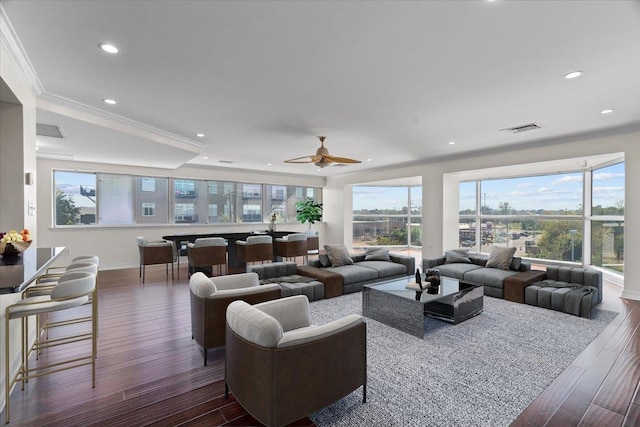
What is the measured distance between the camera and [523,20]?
6.52 ft

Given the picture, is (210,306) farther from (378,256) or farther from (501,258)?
(501,258)

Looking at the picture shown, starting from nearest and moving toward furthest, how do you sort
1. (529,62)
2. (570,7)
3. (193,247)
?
(570,7) < (529,62) < (193,247)

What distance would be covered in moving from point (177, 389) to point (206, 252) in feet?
12.3

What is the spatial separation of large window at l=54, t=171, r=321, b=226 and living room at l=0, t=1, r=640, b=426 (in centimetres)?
25

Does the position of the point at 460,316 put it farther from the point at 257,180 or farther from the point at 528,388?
the point at 257,180

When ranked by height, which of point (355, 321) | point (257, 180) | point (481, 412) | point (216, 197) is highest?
point (257, 180)

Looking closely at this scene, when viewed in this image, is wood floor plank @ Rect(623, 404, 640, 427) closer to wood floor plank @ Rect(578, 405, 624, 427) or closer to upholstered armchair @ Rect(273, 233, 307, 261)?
wood floor plank @ Rect(578, 405, 624, 427)

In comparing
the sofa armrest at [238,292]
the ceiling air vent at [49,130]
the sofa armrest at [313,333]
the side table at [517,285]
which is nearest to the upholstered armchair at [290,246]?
the sofa armrest at [238,292]

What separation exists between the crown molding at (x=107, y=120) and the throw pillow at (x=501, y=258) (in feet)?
19.2

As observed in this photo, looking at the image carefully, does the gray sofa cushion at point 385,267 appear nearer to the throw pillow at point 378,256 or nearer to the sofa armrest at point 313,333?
the throw pillow at point 378,256

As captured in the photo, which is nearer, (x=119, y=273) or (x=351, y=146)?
(x=351, y=146)

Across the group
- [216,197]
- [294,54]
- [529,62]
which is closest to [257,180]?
[216,197]

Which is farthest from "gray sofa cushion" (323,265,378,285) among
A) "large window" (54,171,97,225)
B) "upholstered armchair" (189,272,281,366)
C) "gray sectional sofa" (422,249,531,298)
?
"large window" (54,171,97,225)

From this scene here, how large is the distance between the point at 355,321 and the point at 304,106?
2639 millimetres
